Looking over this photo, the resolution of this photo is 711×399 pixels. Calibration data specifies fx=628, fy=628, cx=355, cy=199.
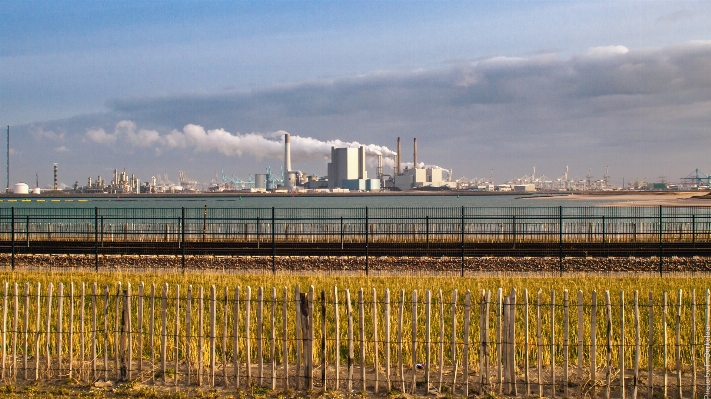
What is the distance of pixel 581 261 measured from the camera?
25891mm

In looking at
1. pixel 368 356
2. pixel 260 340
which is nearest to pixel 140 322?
pixel 260 340

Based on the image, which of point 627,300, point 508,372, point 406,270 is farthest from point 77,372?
point 406,270

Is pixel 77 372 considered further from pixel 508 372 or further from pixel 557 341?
pixel 557 341

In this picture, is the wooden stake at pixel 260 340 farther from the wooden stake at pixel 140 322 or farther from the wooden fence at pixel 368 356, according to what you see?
the wooden stake at pixel 140 322

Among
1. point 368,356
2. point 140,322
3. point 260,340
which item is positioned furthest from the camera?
point 368,356

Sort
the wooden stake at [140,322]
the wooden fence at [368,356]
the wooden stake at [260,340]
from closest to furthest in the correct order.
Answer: the wooden fence at [368,356]
the wooden stake at [260,340]
the wooden stake at [140,322]

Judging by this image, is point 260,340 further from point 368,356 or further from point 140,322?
point 368,356

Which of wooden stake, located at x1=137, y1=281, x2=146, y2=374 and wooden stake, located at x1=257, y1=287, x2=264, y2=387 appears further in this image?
wooden stake, located at x1=137, y1=281, x2=146, y2=374

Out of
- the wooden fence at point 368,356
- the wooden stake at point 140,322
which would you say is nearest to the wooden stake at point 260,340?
the wooden fence at point 368,356

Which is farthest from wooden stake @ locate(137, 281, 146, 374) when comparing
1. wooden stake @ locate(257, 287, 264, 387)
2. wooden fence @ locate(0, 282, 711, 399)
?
wooden stake @ locate(257, 287, 264, 387)

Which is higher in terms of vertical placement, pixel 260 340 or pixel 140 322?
pixel 140 322

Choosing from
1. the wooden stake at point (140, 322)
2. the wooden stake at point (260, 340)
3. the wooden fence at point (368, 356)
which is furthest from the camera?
the wooden stake at point (140, 322)

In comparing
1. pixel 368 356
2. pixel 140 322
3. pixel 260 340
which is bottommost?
pixel 368 356

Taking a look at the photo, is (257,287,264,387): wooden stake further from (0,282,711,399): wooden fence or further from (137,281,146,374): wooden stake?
(137,281,146,374): wooden stake
